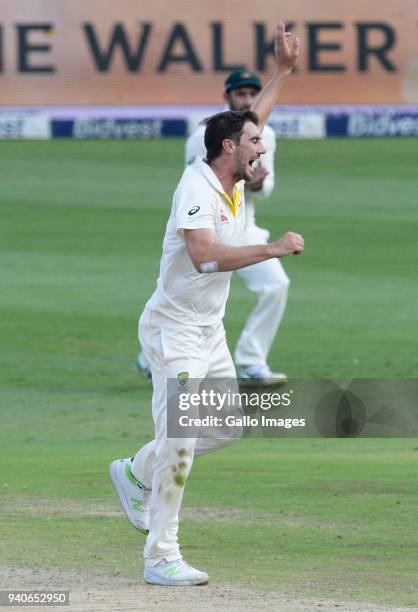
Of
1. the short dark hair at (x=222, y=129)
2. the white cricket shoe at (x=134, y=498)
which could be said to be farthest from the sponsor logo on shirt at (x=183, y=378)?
the short dark hair at (x=222, y=129)

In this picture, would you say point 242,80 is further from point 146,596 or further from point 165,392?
point 146,596

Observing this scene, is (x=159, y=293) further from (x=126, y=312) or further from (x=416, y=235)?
(x=416, y=235)

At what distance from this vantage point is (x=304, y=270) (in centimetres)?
1744

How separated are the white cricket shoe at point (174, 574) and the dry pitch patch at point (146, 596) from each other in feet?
0.10

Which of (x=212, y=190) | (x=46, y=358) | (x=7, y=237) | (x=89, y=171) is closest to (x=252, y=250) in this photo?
(x=212, y=190)

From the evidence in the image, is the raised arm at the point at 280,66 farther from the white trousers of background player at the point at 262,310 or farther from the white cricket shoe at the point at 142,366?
the white cricket shoe at the point at 142,366

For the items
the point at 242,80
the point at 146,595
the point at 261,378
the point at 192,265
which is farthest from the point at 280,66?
the point at 261,378

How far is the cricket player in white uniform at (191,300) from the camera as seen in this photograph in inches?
258

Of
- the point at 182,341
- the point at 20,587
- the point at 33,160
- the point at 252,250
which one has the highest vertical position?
the point at 252,250

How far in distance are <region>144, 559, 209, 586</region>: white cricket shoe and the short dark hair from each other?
1.72 meters

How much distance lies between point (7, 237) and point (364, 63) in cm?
1651

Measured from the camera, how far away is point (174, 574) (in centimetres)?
652

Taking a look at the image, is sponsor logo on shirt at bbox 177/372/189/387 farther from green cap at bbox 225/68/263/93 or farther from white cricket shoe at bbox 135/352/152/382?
white cricket shoe at bbox 135/352/152/382

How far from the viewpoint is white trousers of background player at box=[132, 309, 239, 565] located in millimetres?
6660
